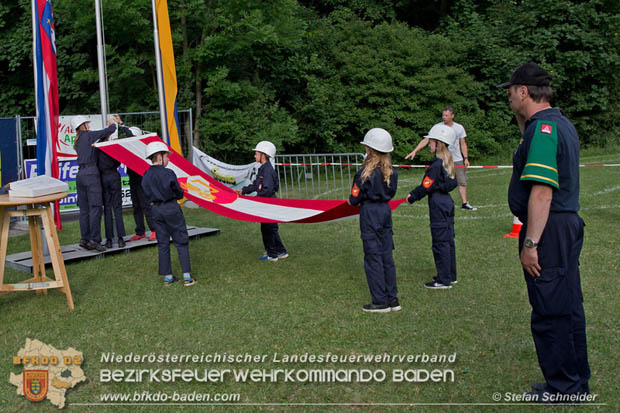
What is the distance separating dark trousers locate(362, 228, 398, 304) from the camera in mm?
6203

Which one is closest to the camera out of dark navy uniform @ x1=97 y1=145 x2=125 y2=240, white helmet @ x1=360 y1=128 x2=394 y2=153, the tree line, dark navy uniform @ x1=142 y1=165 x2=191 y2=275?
white helmet @ x1=360 y1=128 x2=394 y2=153

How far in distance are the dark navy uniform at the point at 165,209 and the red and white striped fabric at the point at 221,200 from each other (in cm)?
81

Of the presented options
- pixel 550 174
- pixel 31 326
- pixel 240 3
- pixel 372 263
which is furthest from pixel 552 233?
pixel 240 3

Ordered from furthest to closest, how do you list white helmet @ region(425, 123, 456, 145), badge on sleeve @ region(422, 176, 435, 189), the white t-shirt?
the white t-shirt → white helmet @ region(425, 123, 456, 145) → badge on sleeve @ region(422, 176, 435, 189)

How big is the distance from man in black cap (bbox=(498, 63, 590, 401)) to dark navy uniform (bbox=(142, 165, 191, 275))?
458 centimetres

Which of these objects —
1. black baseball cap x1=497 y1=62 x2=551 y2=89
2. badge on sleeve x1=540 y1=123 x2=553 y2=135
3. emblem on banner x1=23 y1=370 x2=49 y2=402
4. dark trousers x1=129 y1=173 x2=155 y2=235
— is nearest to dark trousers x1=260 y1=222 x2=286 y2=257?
dark trousers x1=129 y1=173 x2=155 y2=235

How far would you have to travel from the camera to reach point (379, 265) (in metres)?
6.22

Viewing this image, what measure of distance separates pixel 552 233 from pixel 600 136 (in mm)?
25287

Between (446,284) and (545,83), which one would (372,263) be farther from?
(545,83)

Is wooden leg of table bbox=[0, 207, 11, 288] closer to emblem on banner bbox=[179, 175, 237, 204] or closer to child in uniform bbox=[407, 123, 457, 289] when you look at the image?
emblem on banner bbox=[179, 175, 237, 204]

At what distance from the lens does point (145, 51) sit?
17.3 meters

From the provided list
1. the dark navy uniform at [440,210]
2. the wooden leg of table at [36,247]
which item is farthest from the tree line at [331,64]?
the dark navy uniform at [440,210]

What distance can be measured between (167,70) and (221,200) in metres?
3.99

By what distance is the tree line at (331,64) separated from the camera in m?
16.9
